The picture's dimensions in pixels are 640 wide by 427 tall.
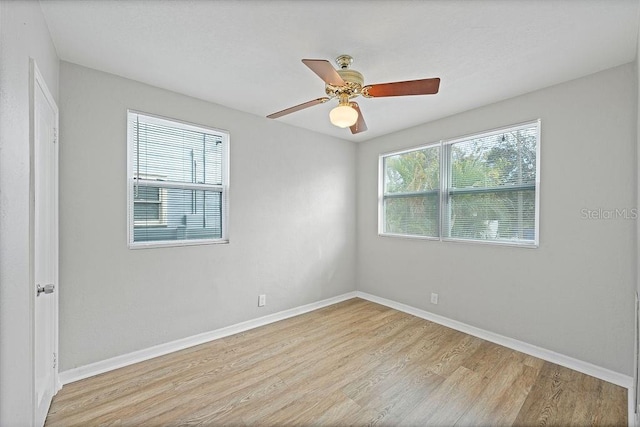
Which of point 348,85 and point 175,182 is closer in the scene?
point 348,85

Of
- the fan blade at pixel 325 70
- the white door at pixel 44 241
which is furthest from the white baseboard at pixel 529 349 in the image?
the white door at pixel 44 241

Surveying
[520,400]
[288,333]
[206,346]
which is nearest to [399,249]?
[288,333]

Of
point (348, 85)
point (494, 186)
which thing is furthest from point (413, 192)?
point (348, 85)

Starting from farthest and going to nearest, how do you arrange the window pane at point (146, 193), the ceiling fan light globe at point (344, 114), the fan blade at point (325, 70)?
the window pane at point (146, 193) < the ceiling fan light globe at point (344, 114) < the fan blade at point (325, 70)

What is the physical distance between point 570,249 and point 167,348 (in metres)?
3.67

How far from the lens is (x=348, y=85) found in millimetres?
1946

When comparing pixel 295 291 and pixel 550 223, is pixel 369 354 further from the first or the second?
pixel 550 223

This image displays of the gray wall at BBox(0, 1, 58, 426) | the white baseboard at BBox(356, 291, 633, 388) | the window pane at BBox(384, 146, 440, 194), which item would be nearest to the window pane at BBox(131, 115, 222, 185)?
the gray wall at BBox(0, 1, 58, 426)

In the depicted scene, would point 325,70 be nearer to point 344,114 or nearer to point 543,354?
point 344,114

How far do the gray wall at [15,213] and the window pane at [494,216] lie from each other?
3.51 metres

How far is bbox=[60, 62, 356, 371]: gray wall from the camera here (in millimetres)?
2184

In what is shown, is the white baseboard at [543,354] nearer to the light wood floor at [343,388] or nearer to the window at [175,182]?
the light wood floor at [343,388]

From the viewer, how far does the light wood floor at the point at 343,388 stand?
5.96 feet

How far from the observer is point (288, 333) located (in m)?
3.05
